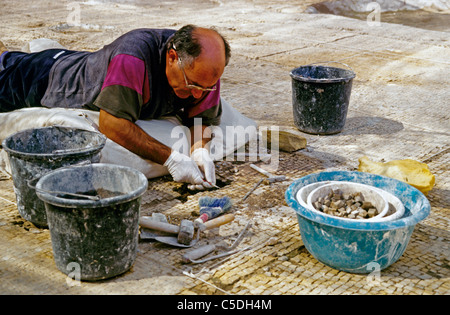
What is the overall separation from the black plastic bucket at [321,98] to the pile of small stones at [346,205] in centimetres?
184

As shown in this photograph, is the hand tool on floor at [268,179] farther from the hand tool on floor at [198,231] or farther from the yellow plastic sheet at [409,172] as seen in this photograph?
the yellow plastic sheet at [409,172]

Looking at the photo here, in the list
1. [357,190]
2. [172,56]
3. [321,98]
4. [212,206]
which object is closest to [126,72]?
[172,56]

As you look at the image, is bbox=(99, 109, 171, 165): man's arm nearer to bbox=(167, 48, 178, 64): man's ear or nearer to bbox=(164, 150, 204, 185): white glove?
bbox=(164, 150, 204, 185): white glove

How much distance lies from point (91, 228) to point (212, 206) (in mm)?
1019

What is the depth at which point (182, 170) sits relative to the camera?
11.4 ft

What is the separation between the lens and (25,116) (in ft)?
11.9

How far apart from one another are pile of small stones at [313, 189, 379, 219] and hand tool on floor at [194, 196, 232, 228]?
689mm

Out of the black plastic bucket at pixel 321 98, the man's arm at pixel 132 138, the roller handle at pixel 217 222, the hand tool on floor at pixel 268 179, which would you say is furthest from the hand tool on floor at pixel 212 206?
the black plastic bucket at pixel 321 98

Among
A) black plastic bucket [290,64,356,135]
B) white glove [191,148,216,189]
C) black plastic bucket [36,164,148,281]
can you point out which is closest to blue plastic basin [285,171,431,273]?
black plastic bucket [36,164,148,281]

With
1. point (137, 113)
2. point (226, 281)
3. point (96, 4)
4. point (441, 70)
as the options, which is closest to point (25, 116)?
point (137, 113)

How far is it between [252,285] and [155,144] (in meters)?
1.41

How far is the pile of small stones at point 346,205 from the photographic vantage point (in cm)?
254

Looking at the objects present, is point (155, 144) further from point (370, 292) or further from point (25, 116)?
point (370, 292)

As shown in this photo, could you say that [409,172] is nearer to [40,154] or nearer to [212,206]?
[212,206]
